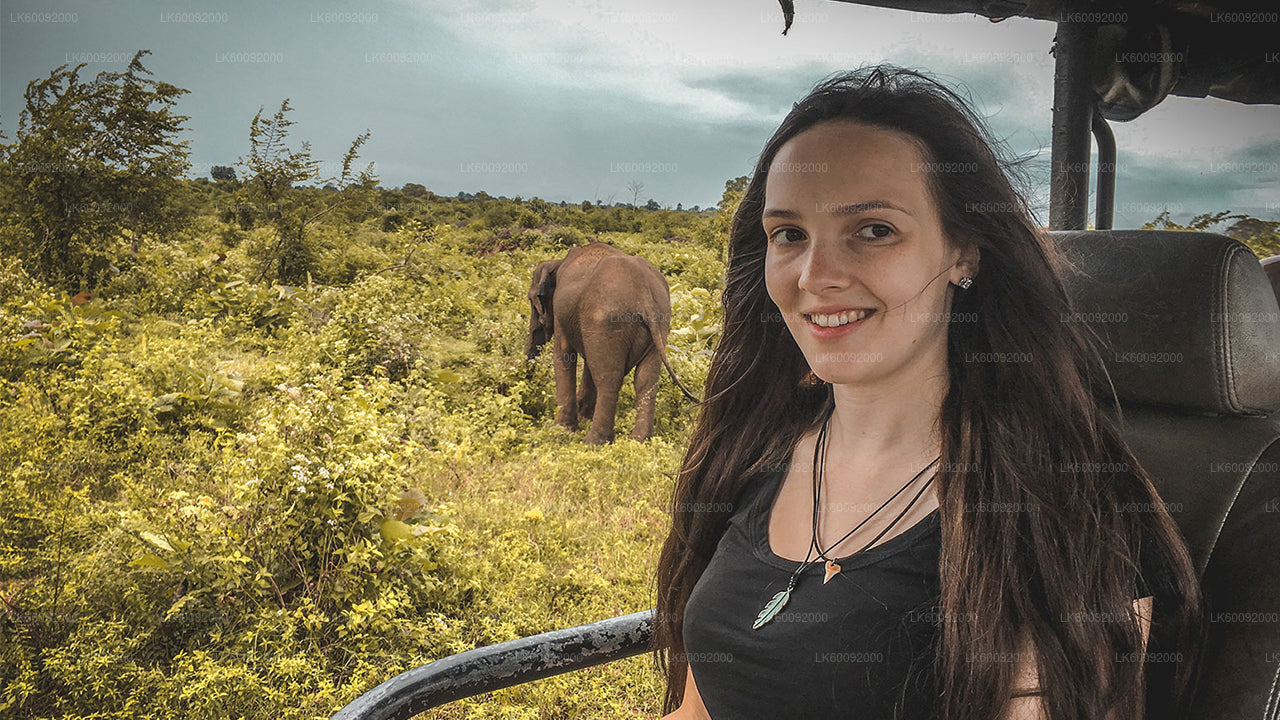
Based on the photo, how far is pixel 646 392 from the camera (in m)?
4.93

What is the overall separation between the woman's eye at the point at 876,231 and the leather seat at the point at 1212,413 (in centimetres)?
26

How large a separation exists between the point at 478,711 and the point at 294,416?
103 cm

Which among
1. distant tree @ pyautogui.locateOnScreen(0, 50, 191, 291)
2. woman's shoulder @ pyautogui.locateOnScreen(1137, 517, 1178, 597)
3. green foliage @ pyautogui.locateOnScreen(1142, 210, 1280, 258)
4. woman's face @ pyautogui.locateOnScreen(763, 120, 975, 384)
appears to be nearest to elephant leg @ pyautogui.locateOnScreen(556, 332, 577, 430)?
distant tree @ pyautogui.locateOnScreen(0, 50, 191, 291)

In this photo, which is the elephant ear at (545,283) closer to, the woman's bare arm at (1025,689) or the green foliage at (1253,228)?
the green foliage at (1253,228)

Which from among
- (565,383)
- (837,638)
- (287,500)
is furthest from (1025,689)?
(565,383)

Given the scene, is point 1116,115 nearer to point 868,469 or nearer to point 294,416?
point 868,469

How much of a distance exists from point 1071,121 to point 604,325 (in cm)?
358

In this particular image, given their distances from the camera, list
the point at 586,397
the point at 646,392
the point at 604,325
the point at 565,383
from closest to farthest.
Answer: the point at 604,325
the point at 646,392
the point at 565,383
the point at 586,397

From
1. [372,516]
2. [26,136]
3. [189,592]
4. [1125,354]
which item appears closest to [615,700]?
[372,516]

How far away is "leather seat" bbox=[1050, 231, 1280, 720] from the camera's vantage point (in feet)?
2.66

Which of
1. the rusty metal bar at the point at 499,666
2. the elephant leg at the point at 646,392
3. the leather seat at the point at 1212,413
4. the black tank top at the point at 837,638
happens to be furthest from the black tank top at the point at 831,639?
the elephant leg at the point at 646,392

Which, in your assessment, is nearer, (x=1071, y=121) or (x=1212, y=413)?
(x=1212, y=413)

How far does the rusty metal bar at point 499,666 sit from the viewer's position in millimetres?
908

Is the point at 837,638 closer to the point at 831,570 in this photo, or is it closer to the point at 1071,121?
the point at 831,570
